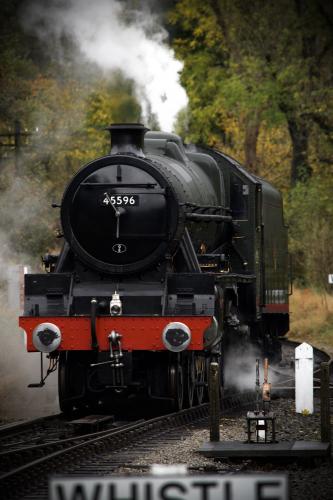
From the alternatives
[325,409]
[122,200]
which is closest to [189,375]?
[122,200]

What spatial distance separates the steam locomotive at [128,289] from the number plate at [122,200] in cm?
1

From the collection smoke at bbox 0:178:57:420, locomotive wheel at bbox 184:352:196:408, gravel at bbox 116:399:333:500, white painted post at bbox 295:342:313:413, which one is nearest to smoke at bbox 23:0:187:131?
smoke at bbox 0:178:57:420

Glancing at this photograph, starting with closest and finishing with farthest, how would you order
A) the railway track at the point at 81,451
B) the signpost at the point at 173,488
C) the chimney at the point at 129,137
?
the signpost at the point at 173,488 → the railway track at the point at 81,451 → the chimney at the point at 129,137

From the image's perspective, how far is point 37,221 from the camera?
27.7m

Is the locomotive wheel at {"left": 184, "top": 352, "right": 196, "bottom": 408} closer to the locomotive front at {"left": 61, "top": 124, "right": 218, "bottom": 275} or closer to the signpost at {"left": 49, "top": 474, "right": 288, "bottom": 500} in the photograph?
the locomotive front at {"left": 61, "top": 124, "right": 218, "bottom": 275}

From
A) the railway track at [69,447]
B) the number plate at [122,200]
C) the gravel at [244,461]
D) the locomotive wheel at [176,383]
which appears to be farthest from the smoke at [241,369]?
the number plate at [122,200]

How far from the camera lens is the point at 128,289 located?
1340 centimetres

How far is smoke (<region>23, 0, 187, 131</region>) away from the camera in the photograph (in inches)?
781

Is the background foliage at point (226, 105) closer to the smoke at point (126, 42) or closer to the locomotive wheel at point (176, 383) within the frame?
the smoke at point (126, 42)

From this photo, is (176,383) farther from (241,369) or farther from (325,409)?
(241,369)

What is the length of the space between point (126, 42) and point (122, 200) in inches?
371

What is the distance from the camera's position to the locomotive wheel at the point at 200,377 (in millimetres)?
14102

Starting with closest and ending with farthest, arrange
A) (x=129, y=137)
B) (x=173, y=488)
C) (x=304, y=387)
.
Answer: (x=173, y=488), (x=304, y=387), (x=129, y=137)

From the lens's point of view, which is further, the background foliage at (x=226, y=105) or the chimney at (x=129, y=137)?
the background foliage at (x=226, y=105)
